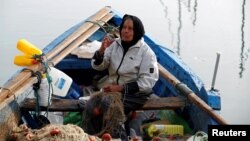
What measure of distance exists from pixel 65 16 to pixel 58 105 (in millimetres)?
7081

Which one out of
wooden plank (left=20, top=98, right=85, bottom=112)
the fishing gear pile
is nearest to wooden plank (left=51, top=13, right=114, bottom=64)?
wooden plank (left=20, top=98, right=85, bottom=112)

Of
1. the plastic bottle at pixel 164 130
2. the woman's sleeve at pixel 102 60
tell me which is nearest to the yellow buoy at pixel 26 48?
the woman's sleeve at pixel 102 60

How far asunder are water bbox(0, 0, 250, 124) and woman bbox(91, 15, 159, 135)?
2270 millimetres

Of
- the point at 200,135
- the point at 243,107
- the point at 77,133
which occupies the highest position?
the point at 77,133

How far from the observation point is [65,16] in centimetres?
1058

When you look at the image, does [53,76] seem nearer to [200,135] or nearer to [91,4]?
[200,135]

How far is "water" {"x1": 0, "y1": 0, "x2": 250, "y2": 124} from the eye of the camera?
722 cm

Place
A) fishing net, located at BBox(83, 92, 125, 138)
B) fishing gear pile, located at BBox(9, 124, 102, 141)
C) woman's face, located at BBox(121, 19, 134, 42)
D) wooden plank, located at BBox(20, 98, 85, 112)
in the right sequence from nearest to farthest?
fishing gear pile, located at BBox(9, 124, 102, 141)
fishing net, located at BBox(83, 92, 125, 138)
wooden plank, located at BBox(20, 98, 85, 112)
woman's face, located at BBox(121, 19, 134, 42)

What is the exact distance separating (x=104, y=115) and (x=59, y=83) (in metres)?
0.68

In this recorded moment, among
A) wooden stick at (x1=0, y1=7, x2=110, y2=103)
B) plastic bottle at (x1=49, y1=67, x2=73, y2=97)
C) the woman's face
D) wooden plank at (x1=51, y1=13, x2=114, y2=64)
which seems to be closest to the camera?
wooden stick at (x1=0, y1=7, x2=110, y2=103)

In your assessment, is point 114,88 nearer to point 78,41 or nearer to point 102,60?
point 102,60

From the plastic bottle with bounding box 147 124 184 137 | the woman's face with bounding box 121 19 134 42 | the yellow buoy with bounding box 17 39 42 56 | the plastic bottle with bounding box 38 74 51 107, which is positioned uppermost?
the woman's face with bounding box 121 19 134 42

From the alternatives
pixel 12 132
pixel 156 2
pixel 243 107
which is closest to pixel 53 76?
pixel 12 132

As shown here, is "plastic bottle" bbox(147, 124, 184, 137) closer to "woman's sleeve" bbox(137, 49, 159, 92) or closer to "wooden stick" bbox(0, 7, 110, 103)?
"woman's sleeve" bbox(137, 49, 159, 92)
